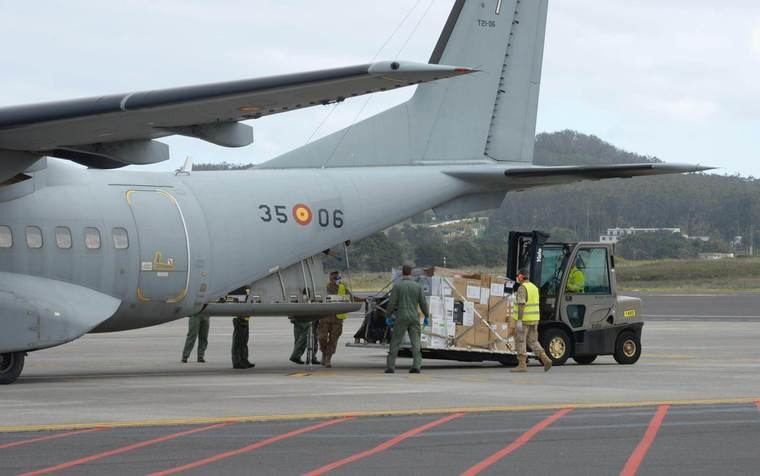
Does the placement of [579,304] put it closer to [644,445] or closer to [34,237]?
[34,237]

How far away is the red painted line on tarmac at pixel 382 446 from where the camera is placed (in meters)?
9.65

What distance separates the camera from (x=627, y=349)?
21.7 meters

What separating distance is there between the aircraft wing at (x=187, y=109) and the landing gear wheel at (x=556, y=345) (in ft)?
23.5

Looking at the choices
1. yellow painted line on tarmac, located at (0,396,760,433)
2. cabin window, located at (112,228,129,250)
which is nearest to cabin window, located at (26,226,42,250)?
cabin window, located at (112,228,129,250)

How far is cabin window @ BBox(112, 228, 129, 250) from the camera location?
60.2ft

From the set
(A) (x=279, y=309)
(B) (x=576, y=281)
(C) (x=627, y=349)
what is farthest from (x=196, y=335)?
(C) (x=627, y=349)

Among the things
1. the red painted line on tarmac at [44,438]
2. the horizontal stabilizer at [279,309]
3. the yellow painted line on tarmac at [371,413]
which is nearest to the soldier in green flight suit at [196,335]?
the horizontal stabilizer at [279,309]

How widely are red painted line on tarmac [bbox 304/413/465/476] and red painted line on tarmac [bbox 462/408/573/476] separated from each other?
971 millimetres

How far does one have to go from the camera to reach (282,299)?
20.4 metres

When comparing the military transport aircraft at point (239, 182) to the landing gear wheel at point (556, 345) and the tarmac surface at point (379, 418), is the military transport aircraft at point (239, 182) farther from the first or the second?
the landing gear wheel at point (556, 345)

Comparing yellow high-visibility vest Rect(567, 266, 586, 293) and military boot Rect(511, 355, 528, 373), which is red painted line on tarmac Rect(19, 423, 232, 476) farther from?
yellow high-visibility vest Rect(567, 266, 586, 293)

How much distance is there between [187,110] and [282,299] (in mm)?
5905

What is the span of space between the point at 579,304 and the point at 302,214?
506 cm

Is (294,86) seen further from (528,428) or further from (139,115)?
(528,428)
